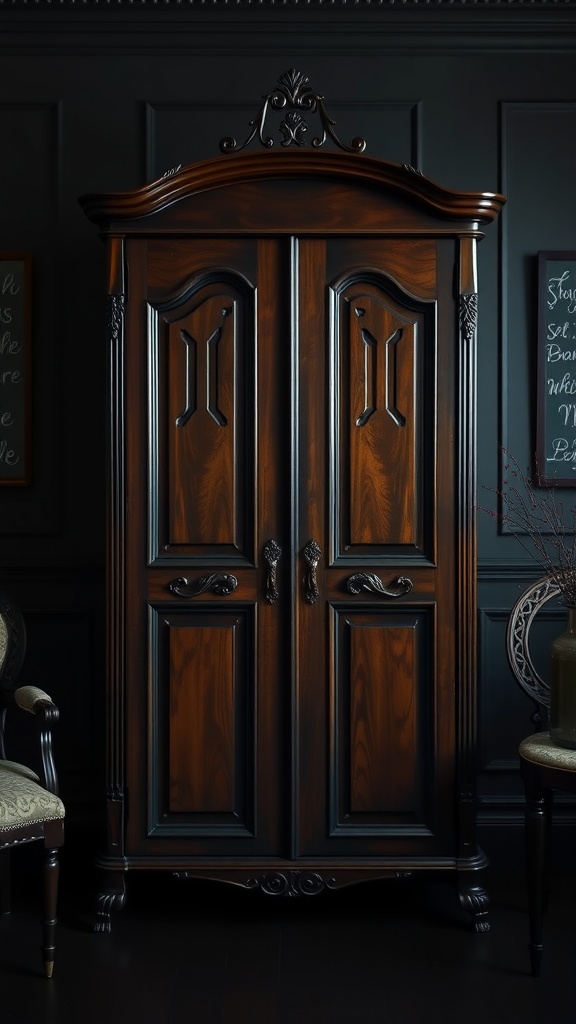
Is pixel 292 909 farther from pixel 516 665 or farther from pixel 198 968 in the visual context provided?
pixel 516 665

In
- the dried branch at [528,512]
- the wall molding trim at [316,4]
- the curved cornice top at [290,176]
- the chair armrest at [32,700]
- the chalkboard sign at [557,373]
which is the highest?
the wall molding trim at [316,4]

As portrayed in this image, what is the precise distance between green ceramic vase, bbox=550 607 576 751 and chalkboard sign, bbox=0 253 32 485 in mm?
1892

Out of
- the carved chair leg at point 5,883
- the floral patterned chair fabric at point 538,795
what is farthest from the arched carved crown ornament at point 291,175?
the carved chair leg at point 5,883

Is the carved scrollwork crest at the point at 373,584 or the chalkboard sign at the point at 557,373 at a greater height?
the chalkboard sign at the point at 557,373

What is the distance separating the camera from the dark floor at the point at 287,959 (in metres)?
2.54

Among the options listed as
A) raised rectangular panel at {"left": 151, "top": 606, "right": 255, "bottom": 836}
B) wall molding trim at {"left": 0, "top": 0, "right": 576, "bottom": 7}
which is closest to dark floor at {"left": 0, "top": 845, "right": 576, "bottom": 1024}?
raised rectangular panel at {"left": 151, "top": 606, "right": 255, "bottom": 836}

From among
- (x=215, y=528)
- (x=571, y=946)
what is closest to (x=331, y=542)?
(x=215, y=528)

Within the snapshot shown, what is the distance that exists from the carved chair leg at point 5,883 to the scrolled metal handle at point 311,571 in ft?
4.00

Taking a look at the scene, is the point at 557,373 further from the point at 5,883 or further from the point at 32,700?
the point at 5,883

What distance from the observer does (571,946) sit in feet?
9.55

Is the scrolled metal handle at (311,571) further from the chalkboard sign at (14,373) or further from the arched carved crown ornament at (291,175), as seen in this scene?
the chalkboard sign at (14,373)

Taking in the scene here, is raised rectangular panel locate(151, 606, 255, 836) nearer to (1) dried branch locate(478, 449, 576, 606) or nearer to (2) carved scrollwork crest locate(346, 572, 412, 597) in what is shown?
(2) carved scrollwork crest locate(346, 572, 412, 597)

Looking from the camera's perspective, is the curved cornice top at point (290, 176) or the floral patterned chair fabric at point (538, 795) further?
the curved cornice top at point (290, 176)

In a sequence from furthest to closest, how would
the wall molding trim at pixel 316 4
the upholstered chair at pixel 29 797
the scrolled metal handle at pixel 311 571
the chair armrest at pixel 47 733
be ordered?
the wall molding trim at pixel 316 4
the scrolled metal handle at pixel 311 571
the chair armrest at pixel 47 733
the upholstered chair at pixel 29 797
